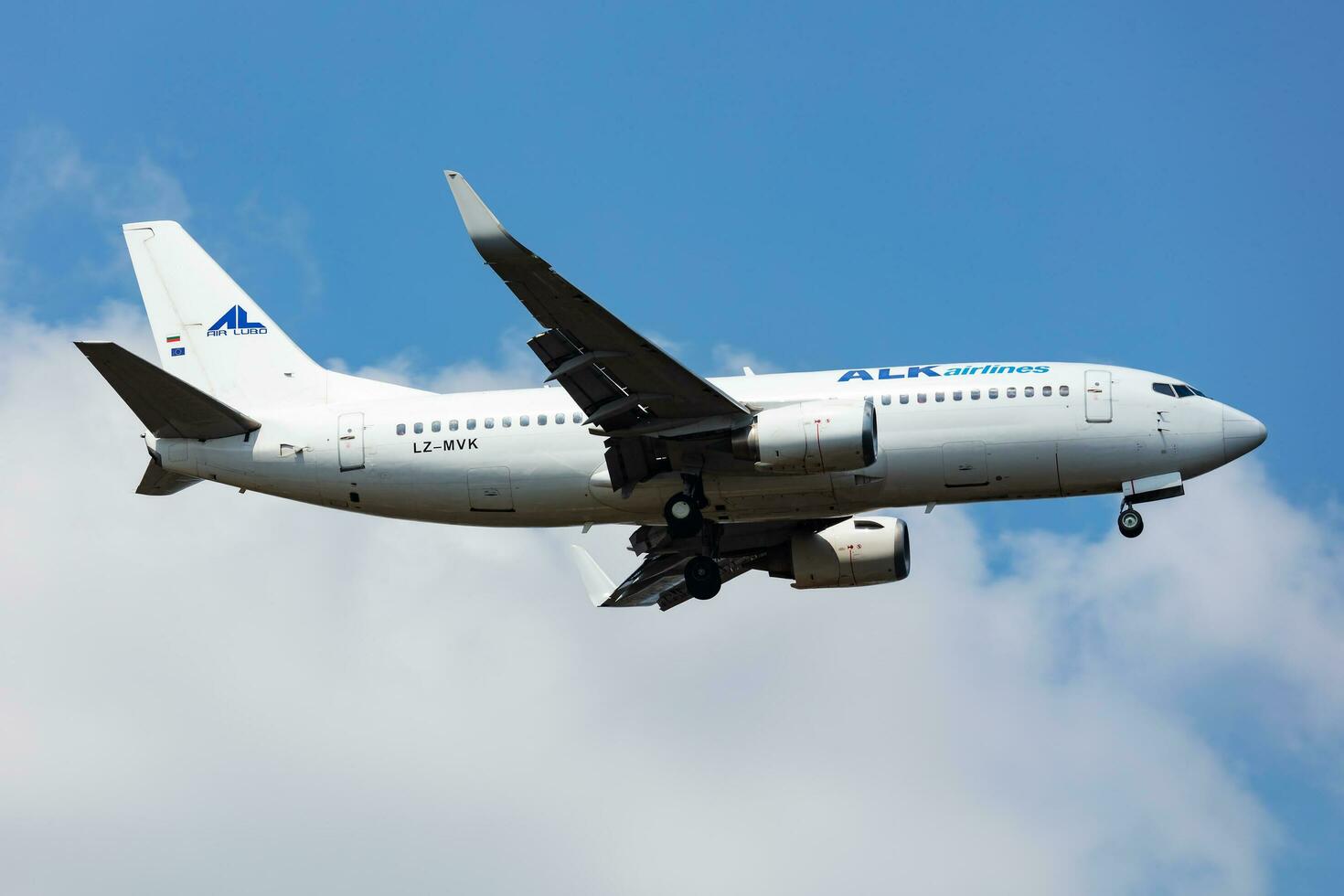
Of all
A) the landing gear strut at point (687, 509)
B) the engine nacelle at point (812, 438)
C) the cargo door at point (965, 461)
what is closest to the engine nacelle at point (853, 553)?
the landing gear strut at point (687, 509)

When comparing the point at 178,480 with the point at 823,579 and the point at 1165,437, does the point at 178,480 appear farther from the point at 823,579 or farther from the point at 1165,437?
the point at 1165,437

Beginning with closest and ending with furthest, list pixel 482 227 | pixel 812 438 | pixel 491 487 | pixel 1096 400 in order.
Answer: pixel 482 227, pixel 812 438, pixel 1096 400, pixel 491 487

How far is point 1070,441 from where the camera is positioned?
4266 cm

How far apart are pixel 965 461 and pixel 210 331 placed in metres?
20.3

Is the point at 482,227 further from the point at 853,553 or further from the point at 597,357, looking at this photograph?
the point at 853,553

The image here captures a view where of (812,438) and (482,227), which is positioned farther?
(812,438)

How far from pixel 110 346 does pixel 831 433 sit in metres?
16.3

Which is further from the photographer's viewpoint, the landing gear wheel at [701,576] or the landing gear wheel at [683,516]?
the landing gear wheel at [701,576]

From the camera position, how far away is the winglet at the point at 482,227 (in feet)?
118

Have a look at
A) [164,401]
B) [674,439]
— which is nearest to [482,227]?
[674,439]

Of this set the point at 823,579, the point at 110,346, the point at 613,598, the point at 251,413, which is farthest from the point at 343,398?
the point at 823,579

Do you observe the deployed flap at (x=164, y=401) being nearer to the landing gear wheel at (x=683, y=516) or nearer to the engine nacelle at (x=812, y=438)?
the landing gear wheel at (x=683, y=516)

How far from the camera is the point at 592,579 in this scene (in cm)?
5266

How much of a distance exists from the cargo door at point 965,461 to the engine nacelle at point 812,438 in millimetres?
1677
